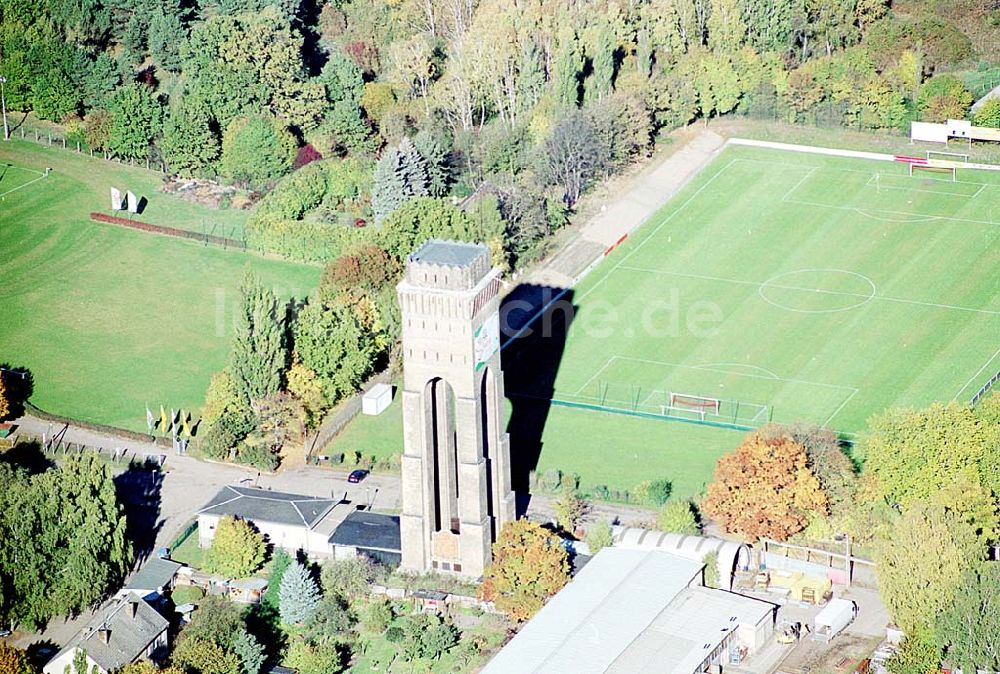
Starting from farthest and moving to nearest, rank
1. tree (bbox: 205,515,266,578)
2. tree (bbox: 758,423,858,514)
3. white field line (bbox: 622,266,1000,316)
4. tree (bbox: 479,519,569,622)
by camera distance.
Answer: white field line (bbox: 622,266,1000,316), tree (bbox: 758,423,858,514), tree (bbox: 205,515,266,578), tree (bbox: 479,519,569,622)

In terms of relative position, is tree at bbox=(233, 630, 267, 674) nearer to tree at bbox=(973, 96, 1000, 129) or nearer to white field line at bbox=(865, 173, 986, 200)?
white field line at bbox=(865, 173, 986, 200)

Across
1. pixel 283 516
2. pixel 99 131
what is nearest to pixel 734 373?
pixel 283 516

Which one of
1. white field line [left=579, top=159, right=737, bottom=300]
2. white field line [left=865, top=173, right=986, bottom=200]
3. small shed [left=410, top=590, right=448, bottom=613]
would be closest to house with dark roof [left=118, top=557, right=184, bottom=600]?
small shed [left=410, top=590, right=448, bottom=613]

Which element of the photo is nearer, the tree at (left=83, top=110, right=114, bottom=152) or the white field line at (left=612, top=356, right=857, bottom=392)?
the white field line at (left=612, top=356, right=857, bottom=392)

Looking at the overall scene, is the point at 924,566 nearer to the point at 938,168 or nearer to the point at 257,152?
the point at 938,168

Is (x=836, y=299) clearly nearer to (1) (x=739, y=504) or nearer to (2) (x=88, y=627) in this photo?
(1) (x=739, y=504)

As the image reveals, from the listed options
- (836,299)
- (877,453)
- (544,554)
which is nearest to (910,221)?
(836,299)

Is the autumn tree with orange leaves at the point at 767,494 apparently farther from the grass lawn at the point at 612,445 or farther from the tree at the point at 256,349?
the tree at the point at 256,349
